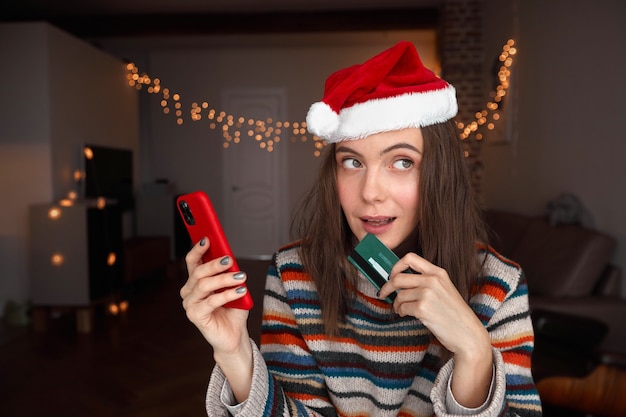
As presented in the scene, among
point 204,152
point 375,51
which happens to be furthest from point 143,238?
point 375,51

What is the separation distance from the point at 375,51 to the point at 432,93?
565 cm

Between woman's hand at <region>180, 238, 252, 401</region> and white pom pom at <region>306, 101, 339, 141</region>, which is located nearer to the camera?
woman's hand at <region>180, 238, 252, 401</region>

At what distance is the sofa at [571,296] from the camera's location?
182 cm

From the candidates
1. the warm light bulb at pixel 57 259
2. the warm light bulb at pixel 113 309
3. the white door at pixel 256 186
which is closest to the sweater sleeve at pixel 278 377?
the warm light bulb at pixel 57 259

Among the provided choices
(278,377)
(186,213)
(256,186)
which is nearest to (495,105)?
(256,186)

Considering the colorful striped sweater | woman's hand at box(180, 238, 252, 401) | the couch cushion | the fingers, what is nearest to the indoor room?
the couch cushion

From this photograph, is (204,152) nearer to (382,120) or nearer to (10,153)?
(10,153)

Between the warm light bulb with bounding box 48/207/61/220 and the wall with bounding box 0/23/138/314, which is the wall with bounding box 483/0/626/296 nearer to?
the warm light bulb with bounding box 48/207/61/220

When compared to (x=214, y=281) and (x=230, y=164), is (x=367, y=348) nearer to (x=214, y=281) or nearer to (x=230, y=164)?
(x=214, y=281)

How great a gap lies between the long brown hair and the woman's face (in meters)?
0.02

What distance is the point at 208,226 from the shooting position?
749 mm

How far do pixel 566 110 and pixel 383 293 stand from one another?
2.70 meters

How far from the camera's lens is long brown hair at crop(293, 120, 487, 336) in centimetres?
86

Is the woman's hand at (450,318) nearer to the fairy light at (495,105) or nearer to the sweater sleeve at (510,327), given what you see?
the sweater sleeve at (510,327)
